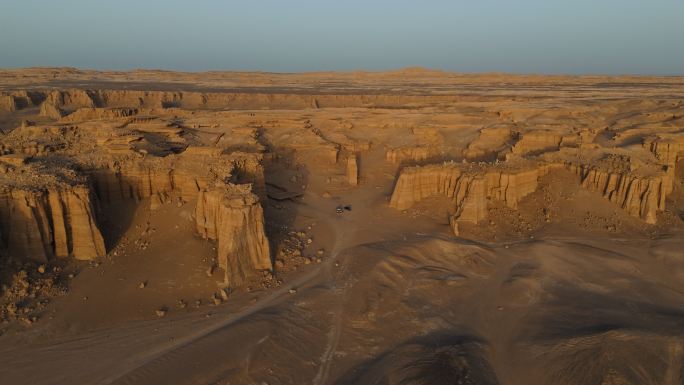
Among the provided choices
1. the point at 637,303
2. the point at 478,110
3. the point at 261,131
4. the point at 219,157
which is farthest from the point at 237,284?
the point at 478,110

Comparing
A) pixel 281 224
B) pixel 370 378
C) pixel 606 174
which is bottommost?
pixel 370 378

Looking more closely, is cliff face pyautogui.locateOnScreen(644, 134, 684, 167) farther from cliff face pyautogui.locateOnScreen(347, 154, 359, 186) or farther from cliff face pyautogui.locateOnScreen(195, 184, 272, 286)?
cliff face pyautogui.locateOnScreen(195, 184, 272, 286)

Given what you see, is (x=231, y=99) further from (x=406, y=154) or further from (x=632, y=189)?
(x=632, y=189)

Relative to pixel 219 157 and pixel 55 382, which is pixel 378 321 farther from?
pixel 219 157

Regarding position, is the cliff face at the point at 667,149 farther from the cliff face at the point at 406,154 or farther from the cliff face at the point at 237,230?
the cliff face at the point at 237,230

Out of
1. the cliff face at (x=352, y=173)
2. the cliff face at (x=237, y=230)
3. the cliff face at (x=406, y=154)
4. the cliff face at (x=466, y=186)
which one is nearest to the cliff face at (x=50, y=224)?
the cliff face at (x=237, y=230)
